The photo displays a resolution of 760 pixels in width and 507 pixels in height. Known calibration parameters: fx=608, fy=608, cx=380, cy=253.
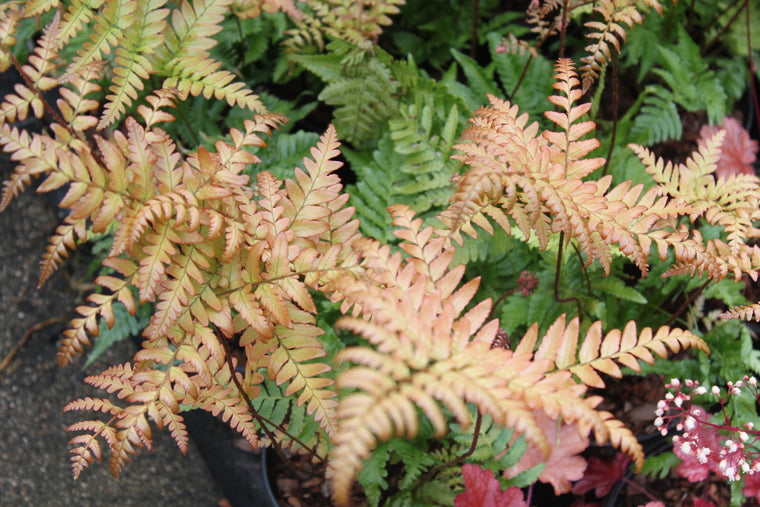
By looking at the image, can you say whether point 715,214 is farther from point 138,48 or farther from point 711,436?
point 138,48

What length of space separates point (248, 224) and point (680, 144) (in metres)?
1.99

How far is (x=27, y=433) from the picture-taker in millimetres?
2473

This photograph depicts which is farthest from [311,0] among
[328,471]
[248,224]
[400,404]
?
[400,404]

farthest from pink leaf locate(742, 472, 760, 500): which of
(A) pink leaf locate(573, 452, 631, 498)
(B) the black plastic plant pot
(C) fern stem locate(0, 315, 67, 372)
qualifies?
(C) fern stem locate(0, 315, 67, 372)

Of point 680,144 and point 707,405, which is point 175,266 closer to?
point 707,405

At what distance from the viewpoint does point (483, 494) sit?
1447 millimetres

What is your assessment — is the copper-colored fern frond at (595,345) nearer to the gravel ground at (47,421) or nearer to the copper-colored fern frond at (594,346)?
the copper-colored fern frond at (594,346)

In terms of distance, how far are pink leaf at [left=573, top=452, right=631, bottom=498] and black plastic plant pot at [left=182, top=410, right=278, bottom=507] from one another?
3.18ft

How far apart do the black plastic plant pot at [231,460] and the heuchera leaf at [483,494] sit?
2.16 ft

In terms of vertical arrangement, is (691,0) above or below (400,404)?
above

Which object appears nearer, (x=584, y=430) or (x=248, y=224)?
(x=584, y=430)

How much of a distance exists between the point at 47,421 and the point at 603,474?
84.6 inches

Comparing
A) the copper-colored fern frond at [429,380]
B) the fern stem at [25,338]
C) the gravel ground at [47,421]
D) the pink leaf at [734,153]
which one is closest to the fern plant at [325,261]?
the copper-colored fern frond at [429,380]

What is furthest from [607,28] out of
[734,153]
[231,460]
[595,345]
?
[231,460]
